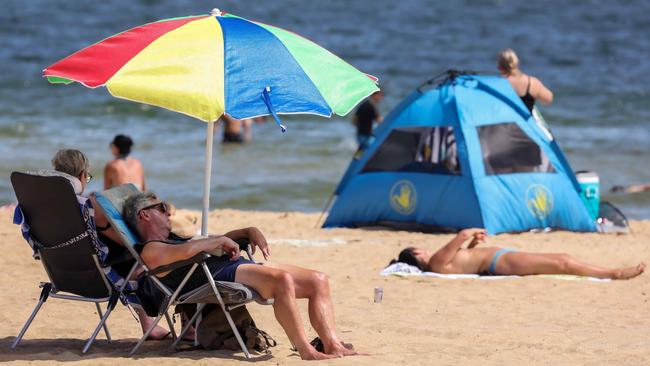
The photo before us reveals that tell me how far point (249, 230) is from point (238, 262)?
Result: 0.28 meters

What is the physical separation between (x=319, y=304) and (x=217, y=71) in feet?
3.91

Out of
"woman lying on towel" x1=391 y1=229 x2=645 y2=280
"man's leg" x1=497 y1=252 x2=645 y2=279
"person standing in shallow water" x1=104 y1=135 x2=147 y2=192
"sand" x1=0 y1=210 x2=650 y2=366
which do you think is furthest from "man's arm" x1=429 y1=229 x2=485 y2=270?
"person standing in shallow water" x1=104 y1=135 x2=147 y2=192

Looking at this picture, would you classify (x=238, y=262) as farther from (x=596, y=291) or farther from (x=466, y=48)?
(x=466, y=48)

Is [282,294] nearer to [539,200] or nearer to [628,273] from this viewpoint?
[628,273]

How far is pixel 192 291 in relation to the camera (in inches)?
210

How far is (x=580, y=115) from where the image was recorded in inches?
793

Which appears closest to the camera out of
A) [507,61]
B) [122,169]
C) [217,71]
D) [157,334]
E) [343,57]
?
[217,71]

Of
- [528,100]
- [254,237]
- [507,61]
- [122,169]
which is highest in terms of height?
[507,61]

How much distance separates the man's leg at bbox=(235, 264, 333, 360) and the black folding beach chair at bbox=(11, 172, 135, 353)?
26.8 inches

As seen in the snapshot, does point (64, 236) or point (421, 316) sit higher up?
point (64, 236)

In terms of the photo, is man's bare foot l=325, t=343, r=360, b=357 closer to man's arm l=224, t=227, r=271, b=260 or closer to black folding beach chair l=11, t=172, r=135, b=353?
man's arm l=224, t=227, r=271, b=260

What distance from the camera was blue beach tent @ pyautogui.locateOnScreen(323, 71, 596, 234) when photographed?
32.2ft

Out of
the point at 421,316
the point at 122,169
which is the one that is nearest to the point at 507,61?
the point at 122,169

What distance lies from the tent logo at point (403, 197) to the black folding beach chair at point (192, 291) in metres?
4.69
